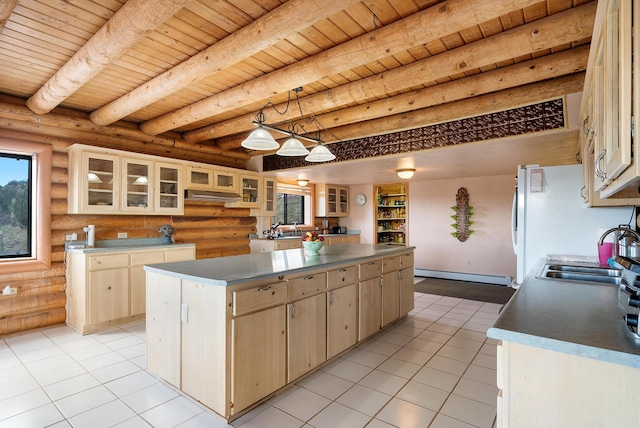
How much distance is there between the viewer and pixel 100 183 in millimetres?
4027

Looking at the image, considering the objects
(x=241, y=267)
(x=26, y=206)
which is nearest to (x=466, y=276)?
(x=241, y=267)

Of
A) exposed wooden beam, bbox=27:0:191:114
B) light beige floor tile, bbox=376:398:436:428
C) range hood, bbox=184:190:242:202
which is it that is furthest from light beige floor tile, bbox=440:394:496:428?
range hood, bbox=184:190:242:202

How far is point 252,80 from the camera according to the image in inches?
125

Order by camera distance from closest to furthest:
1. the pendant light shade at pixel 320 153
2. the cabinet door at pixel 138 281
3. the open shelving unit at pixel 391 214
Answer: the pendant light shade at pixel 320 153 < the cabinet door at pixel 138 281 < the open shelving unit at pixel 391 214

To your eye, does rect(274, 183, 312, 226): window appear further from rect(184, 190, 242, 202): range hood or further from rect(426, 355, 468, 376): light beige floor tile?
rect(426, 355, 468, 376): light beige floor tile

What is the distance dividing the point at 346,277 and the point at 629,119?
237 cm

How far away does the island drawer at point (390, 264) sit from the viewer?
12.2ft

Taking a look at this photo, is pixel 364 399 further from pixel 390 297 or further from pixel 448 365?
pixel 390 297

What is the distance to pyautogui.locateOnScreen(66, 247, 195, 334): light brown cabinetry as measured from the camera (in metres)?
3.69

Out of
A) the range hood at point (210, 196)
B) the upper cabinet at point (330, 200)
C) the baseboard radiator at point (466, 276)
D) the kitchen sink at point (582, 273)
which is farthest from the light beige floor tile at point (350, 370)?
the upper cabinet at point (330, 200)

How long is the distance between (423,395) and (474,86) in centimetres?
264

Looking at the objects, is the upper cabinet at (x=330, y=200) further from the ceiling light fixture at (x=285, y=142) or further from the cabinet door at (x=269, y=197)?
the ceiling light fixture at (x=285, y=142)

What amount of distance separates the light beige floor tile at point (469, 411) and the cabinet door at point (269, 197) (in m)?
4.50

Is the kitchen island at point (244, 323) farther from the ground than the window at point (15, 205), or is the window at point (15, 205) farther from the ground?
Answer: the window at point (15, 205)
